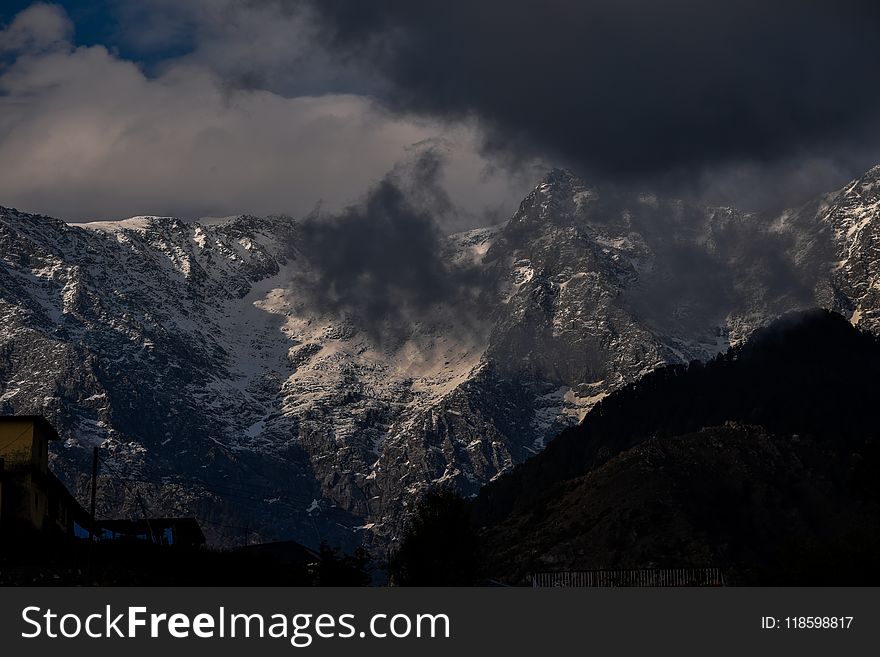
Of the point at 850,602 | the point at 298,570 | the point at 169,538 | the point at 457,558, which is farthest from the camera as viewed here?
the point at 169,538

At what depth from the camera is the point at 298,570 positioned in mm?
145125

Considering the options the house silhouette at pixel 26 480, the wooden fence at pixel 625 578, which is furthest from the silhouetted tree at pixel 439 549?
the house silhouette at pixel 26 480

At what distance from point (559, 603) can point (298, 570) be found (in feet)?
204

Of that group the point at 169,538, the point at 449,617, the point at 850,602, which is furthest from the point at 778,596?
the point at 169,538

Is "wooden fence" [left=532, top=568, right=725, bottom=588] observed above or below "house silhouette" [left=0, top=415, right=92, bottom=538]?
below

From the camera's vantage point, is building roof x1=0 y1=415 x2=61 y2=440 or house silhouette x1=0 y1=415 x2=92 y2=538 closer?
house silhouette x1=0 y1=415 x2=92 y2=538

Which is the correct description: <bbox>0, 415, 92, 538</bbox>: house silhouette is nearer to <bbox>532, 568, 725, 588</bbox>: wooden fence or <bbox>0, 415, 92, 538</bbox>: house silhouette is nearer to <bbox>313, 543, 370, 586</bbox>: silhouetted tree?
<bbox>313, 543, 370, 586</bbox>: silhouetted tree

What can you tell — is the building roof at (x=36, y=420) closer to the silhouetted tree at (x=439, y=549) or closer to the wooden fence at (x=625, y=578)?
the silhouetted tree at (x=439, y=549)

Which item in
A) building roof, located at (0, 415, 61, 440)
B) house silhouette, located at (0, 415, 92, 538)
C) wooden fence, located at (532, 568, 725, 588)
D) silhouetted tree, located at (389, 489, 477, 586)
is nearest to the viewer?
house silhouette, located at (0, 415, 92, 538)

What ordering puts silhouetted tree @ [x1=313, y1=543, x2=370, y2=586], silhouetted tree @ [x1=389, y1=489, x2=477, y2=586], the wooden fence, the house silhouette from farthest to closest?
silhouetted tree @ [x1=389, y1=489, x2=477, y2=586] → silhouetted tree @ [x1=313, y1=543, x2=370, y2=586] → the wooden fence → the house silhouette

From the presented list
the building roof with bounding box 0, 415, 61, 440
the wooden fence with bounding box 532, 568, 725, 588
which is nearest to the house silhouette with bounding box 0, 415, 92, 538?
the building roof with bounding box 0, 415, 61, 440

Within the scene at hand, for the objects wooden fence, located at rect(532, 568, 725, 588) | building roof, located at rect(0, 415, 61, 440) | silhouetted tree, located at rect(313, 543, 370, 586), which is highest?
building roof, located at rect(0, 415, 61, 440)

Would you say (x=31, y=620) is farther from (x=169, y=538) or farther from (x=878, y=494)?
(x=169, y=538)

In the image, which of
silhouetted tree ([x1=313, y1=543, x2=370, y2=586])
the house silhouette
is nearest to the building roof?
the house silhouette
